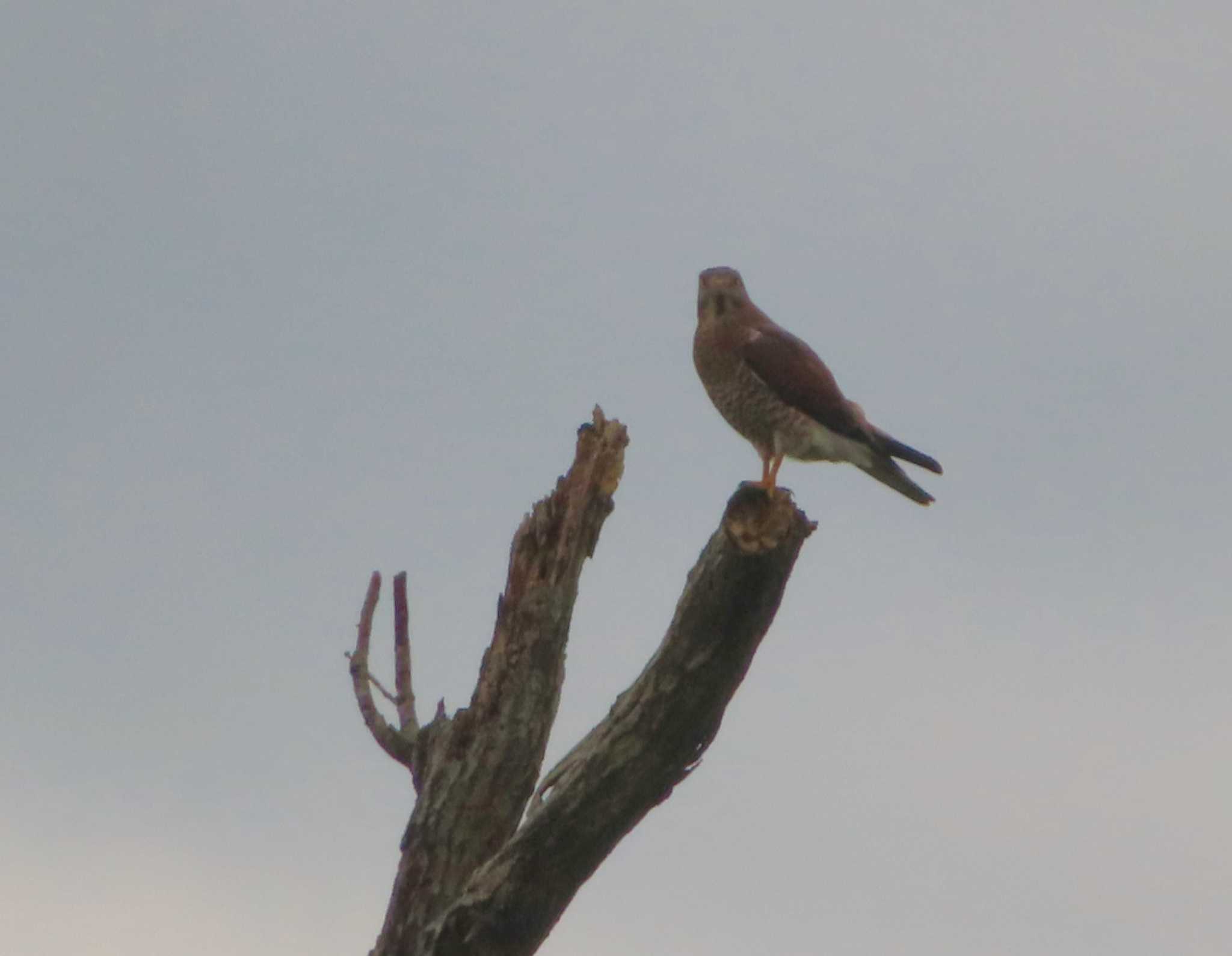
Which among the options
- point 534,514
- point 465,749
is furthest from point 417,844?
point 534,514

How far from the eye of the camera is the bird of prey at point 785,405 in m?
7.21

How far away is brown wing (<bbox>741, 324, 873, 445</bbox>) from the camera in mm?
7199

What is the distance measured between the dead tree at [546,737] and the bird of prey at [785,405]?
1804 mm

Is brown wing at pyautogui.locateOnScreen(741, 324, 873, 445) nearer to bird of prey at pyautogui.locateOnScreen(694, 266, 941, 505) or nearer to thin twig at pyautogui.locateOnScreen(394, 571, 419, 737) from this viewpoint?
bird of prey at pyautogui.locateOnScreen(694, 266, 941, 505)

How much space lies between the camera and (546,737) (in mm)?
5484

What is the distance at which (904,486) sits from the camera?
7453mm

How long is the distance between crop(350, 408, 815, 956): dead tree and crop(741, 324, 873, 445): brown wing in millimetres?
1801

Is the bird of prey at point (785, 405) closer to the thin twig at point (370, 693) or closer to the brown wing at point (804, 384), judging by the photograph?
the brown wing at point (804, 384)

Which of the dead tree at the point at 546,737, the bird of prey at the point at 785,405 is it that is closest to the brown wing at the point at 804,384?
the bird of prey at the point at 785,405

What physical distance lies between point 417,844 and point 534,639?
2.53 ft

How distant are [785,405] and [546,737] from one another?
236 cm

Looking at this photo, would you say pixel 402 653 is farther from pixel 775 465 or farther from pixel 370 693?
pixel 775 465

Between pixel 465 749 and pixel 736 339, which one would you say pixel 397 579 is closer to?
pixel 465 749

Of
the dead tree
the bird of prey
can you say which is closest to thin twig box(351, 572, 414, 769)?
the dead tree
